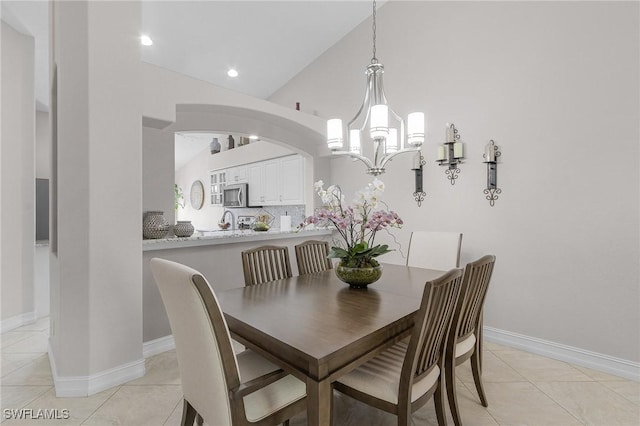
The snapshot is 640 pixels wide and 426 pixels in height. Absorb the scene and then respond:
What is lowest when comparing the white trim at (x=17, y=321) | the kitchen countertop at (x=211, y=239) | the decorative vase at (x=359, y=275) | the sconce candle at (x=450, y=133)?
the white trim at (x=17, y=321)

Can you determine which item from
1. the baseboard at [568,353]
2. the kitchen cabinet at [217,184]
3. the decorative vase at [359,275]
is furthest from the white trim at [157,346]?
the kitchen cabinet at [217,184]

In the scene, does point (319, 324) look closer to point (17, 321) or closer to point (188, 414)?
point (188, 414)

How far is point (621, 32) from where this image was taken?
7.41 feet

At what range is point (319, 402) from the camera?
1.08 meters

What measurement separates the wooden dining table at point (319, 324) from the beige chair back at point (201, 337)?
0.67ft

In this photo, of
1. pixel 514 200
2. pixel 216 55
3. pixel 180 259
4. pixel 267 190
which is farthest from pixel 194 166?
pixel 514 200

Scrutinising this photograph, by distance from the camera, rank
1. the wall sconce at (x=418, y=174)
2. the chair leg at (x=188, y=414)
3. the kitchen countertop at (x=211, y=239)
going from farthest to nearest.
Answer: the wall sconce at (x=418, y=174), the kitchen countertop at (x=211, y=239), the chair leg at (x=188, y=414)

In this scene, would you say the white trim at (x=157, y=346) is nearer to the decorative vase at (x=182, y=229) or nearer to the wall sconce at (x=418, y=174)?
the decorative vase at (x=182, y=229)

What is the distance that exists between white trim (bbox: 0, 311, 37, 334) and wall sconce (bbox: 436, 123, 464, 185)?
4651 millimetres

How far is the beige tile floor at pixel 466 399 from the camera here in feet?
5.95

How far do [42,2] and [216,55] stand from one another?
1.75 meters

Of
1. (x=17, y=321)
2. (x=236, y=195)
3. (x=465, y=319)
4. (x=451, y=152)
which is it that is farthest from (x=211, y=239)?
(x=236, y=195)

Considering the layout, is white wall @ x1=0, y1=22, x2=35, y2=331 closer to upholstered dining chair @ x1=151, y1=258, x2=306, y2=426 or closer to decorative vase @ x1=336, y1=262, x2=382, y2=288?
upholstered dining chair @ x1=151, y1=258, x2=306, y2=426

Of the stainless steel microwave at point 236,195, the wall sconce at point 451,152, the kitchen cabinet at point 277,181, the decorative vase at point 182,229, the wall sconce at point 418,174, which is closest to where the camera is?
the decorative vase at point 182,229
